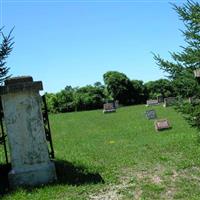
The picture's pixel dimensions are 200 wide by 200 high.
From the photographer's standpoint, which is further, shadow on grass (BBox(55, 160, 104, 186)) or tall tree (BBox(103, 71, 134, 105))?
tall tree (BBox(103, 71, 134, 105))

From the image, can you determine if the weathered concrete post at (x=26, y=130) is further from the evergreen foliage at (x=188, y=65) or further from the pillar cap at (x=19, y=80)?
the evergreen foliage at (x=188, y=65)

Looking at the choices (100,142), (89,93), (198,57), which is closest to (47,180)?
(198,57)

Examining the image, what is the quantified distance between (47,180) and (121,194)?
1.95 m

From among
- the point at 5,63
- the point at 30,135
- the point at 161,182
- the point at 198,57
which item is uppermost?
the point at 5,63

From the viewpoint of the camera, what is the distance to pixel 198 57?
25.0 feet

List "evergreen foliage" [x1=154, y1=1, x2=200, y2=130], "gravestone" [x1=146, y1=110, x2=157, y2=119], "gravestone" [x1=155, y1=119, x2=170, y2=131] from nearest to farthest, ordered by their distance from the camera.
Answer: "evergreen foliage" [x1=154, y1=1, x2=200, y2=130] < "gravestone" [x1=155, y1=119, x2=170, y2=131] < "gravestone" [x1=146, y1=110, x2=157, y2=119]

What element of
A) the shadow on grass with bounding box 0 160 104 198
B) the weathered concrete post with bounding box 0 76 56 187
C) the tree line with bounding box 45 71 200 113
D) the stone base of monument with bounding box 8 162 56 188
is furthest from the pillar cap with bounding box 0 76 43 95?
the tree line with bounding box 45 71 200 113

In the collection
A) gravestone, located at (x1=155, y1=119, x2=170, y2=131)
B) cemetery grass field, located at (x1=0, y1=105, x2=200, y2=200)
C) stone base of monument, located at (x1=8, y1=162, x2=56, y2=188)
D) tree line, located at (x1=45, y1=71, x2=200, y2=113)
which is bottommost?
cemetery grass field, located at (x1=0, y1=105, x2=200, y2=200)

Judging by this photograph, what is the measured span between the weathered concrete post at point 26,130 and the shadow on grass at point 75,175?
1.06ft

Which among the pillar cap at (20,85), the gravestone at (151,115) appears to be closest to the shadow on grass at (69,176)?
the pillar cap at (20,85)

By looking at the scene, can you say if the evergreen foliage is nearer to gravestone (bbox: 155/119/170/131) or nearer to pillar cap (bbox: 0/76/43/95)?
pillar cap (bbox: 0/76/43/95)

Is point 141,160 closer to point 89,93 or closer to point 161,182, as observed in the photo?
point 161,182

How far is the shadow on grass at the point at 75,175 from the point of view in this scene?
32.2 ft

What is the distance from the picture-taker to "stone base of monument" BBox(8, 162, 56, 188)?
32.4ft
